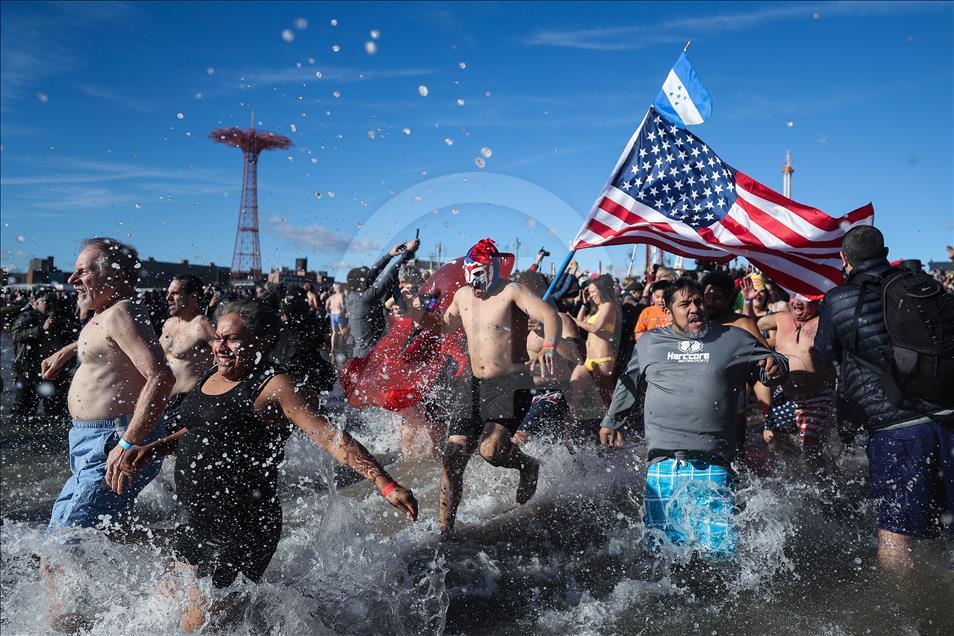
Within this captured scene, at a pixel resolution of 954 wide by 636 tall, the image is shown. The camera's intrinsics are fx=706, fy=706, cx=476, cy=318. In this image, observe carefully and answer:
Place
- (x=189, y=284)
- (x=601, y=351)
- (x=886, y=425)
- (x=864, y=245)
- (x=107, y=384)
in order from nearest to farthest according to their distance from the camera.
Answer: (x=107, y=384), (x=886, y=425), (x=864, y=245), (x=189, y=284), (x=601, y=351)

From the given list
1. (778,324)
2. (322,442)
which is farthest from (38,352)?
(778,324)

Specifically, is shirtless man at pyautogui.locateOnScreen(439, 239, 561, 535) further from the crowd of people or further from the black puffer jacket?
the black puffer jacket

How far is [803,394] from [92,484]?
199 inches

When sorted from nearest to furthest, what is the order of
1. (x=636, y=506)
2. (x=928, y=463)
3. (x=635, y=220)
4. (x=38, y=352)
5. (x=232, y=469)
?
1. (x=232, y=469)
2. (x=928, y=463)
3. (x=636, y=506)
4. (x=635, y=220)
5. (x=38, y=352)

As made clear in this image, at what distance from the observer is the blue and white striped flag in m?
6.51

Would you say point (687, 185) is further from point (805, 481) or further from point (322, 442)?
point (322, 442)

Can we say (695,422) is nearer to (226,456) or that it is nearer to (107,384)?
(226,456)

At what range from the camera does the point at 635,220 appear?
611cm

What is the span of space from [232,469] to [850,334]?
10.4ft

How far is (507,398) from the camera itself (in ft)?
Answer: 16.0

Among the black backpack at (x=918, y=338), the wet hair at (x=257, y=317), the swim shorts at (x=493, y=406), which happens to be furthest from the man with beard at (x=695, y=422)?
the wet hair at (x=257, y=317)

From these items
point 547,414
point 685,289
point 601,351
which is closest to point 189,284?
point 547,414

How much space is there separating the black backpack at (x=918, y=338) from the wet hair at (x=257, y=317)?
3.07m

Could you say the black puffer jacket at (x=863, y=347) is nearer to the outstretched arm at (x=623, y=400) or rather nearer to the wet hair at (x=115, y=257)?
the outstretched arm at (x=623, y=400)
